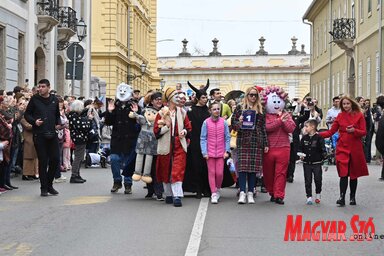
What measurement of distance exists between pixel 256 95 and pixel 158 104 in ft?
5.70

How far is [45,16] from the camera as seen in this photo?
29.9 m

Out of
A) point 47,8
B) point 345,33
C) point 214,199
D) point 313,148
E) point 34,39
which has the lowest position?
point 214,199

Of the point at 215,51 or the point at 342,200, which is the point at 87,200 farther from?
the point at 215,51

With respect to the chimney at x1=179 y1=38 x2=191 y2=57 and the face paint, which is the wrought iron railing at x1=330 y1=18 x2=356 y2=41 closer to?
the face paint

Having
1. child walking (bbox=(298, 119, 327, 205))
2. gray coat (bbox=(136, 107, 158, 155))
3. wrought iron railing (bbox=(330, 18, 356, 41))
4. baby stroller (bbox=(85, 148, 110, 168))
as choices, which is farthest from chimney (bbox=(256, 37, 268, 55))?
child walking (bbox=(298, 119, 327, 205))

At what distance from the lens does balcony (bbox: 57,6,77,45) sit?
3331 cm

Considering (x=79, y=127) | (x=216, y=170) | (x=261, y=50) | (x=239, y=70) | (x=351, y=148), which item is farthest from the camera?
(x=261, y=50)

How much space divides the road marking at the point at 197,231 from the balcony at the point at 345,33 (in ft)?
96.7

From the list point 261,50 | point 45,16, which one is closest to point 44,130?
point 45,16

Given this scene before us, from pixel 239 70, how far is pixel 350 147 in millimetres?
75141

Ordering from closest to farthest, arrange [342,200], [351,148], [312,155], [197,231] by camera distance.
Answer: [197,231], [342,200], [351,148], [312,155]

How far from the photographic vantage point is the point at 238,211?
41.3ft

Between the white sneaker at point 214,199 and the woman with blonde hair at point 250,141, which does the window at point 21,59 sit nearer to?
the white sneaker at point 214,199

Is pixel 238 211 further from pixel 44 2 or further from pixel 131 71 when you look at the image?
pixel 131 71
